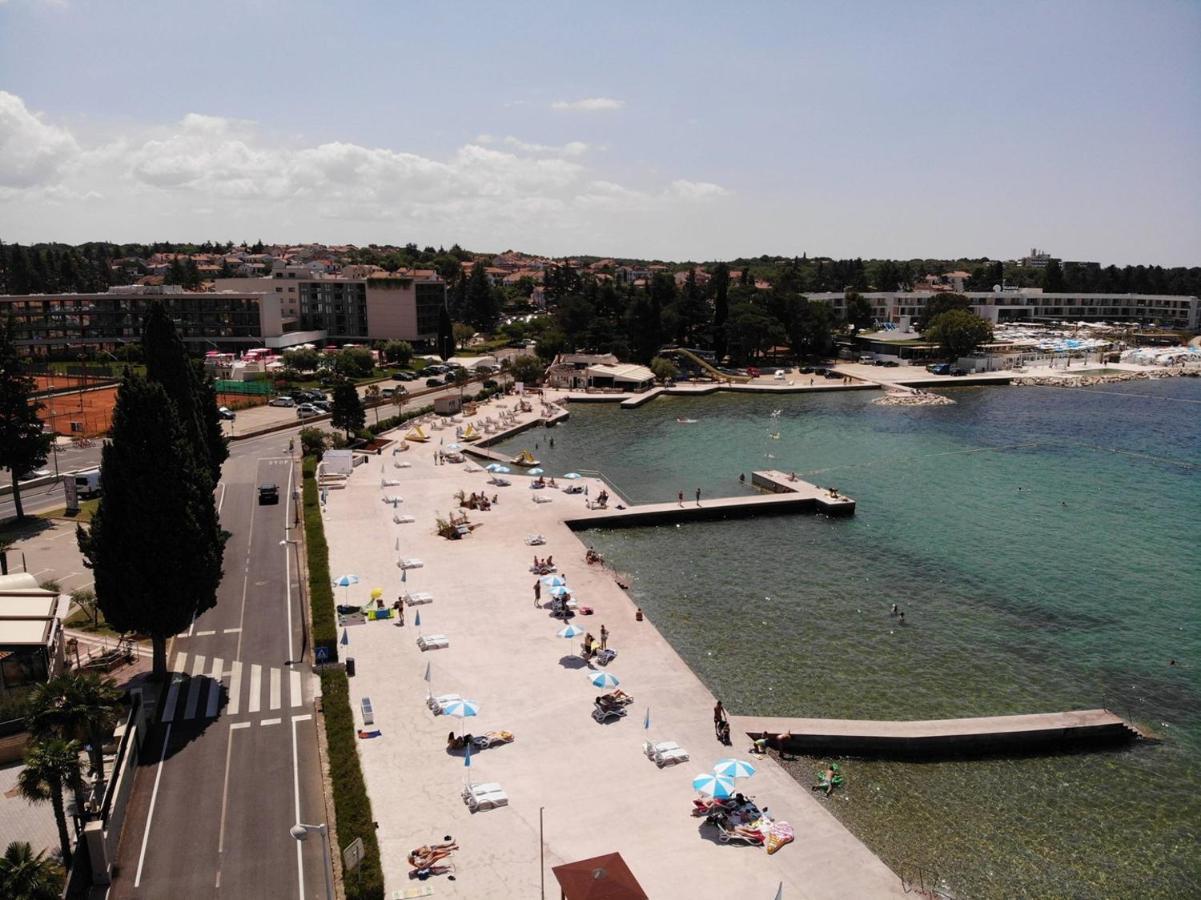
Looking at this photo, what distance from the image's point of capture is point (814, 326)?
119m

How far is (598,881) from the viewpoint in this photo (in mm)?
16938

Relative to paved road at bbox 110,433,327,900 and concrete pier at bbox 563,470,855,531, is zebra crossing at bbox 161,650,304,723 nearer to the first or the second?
paved road at bbox 110,433,327,900

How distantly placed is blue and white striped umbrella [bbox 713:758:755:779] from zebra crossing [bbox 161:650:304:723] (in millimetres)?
13678

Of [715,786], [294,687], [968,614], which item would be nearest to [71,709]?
[294,687]

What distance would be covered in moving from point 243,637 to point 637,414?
59285 millimetres

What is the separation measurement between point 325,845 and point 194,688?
36.7ft

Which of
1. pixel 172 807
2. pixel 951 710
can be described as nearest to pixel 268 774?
pixel 172 807

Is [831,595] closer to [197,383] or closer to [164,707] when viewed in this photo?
[164,707]

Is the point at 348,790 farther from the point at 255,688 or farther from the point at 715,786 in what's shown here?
the point at 715,786

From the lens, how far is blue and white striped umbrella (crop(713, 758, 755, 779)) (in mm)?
21453

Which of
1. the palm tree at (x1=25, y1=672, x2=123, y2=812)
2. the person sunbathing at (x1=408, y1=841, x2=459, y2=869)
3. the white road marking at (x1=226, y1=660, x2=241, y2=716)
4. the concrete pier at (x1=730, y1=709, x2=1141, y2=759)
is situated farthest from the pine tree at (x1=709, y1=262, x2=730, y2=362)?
the palm tree at (x1=25, y1=672, x2=123, y2=812)

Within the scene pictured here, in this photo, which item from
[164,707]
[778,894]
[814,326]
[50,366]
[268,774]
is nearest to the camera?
[778,894]

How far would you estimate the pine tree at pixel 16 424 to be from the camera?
144 feet

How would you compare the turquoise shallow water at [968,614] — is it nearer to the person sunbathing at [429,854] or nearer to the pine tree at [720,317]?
the person sunbathing at [429,854]
